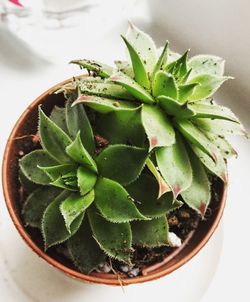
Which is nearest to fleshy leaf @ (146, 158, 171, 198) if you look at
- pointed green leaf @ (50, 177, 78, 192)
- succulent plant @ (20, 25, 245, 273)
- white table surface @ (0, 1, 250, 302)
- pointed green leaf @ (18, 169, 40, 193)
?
succulent plant @ (20, 25, 245, 273)

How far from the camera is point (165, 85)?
0.61 meters

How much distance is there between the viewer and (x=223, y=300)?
2.89 feet

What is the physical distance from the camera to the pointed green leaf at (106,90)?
63 cm

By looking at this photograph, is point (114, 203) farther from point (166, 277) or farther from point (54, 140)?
point (166, 277)

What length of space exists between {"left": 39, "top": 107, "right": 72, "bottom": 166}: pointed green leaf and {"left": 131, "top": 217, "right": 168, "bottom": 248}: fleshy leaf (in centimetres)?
14

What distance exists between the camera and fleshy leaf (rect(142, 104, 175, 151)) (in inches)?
23.1

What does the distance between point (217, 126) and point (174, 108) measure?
9 centimetres

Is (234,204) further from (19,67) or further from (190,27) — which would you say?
(19,67)

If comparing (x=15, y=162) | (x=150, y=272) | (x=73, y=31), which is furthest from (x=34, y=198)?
(x=73, y=31)

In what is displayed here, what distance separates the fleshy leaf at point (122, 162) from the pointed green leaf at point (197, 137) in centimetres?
6

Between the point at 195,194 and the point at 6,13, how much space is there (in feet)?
2.12

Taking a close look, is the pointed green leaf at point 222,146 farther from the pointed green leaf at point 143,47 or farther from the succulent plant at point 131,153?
the pointed green leaf at point 143,47

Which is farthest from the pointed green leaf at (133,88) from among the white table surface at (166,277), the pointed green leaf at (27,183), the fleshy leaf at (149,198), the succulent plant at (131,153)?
the white table surface at (166,277)

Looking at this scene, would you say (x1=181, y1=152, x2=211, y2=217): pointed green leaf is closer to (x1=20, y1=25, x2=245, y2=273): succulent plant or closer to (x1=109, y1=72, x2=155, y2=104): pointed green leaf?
(x1=20, y1=25, x2=245, y2=273): succulent plant
